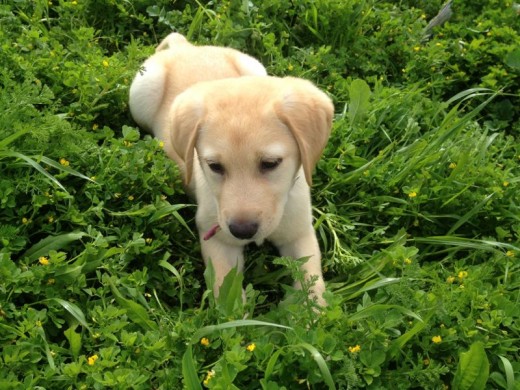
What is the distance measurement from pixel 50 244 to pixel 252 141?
1150mm

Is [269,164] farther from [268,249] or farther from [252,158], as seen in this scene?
[268,249]

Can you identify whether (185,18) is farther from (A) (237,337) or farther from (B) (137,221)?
(A) (237,337)

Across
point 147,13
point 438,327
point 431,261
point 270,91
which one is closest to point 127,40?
point 147,13

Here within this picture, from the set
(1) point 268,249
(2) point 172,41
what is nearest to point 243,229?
(1) point 268,249

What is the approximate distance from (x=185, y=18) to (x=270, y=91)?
2.24m

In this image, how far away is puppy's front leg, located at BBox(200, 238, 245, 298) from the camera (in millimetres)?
3635

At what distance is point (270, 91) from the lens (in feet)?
11.0

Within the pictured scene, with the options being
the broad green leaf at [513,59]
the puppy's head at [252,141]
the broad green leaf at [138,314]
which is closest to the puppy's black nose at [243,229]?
the puppy's head at [252,141]

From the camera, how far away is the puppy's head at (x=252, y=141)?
3168mm

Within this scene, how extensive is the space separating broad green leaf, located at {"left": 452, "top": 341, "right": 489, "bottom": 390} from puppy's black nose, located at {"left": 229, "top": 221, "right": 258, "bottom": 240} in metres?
1.08

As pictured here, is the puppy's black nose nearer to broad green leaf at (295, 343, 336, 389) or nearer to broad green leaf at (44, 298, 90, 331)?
broad green leaf at (295, 343, 336, 389)

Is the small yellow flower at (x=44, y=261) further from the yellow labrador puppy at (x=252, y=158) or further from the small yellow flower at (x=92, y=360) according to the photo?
the yellow labrador puppy at (x=252, y=158)

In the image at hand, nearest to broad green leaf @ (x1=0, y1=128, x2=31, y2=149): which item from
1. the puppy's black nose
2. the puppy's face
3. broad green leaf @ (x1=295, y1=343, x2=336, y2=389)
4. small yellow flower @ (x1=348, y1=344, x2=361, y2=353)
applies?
the puppy's face

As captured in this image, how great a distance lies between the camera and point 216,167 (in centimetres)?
329
